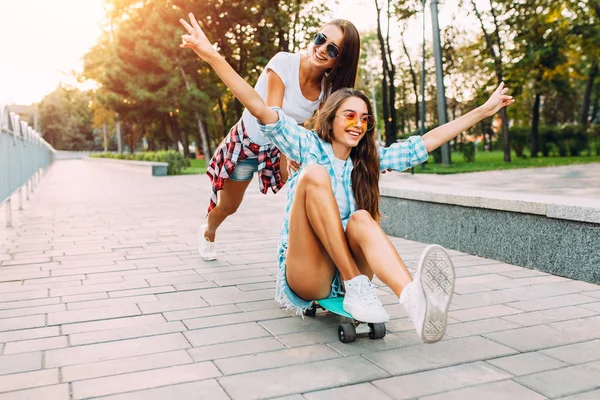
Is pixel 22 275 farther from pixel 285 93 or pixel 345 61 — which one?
pixel 345 61

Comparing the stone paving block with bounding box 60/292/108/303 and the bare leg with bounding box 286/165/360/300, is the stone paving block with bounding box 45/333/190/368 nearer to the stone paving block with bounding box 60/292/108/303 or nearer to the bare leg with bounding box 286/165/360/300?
the bare leg with bounding box 286/165/360/300

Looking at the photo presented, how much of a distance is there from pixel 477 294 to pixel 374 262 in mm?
1621

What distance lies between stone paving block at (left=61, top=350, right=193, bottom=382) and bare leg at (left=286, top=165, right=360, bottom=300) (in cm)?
73

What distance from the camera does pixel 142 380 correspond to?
277cm

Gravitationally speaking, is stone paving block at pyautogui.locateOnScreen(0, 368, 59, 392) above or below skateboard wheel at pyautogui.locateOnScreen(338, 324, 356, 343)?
below

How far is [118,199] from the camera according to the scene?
13.0m

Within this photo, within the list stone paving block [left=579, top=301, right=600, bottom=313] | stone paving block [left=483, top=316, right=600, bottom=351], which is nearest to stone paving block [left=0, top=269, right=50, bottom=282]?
stone paving block [left=483, top=316, right=600, bottom=351]

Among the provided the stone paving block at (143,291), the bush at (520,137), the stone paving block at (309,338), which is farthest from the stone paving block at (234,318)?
the bush at (520,137)

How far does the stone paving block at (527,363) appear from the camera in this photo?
282 cm

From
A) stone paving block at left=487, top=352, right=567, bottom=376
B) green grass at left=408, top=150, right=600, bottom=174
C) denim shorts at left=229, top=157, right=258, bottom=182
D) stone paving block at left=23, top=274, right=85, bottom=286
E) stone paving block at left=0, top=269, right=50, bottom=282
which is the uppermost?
denim shorts at left=229, top=157, right=258, bottom=182

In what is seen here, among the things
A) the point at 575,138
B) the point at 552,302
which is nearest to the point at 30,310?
the point at 552,302

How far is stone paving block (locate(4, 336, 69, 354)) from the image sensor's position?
3.26m

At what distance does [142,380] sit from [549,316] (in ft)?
7.86

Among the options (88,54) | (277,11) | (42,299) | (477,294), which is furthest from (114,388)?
(88,54)
